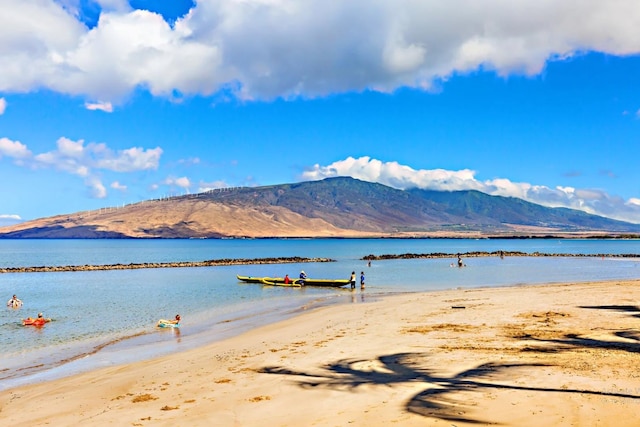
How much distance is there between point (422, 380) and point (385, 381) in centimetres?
87

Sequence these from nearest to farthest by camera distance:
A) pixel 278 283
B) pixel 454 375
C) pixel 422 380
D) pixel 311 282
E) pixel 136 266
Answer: pixel 422 380, pixel 454 375, pixel 311 282, pixel 278 283, pixel 136 266

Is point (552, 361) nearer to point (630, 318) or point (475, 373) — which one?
point (475, 373)

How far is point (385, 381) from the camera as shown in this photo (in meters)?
12.1

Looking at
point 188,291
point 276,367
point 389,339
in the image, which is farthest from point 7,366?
point 188,291

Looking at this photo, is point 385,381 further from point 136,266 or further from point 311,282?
point 136,266

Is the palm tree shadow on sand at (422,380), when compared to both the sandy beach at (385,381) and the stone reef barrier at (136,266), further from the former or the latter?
the stone reef barrier at (136,266)

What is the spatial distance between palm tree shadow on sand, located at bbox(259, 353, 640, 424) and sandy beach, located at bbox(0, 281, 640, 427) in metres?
0.03

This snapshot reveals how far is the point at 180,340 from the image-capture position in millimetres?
23734

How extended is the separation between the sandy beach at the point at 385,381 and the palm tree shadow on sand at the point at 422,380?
0.03 m

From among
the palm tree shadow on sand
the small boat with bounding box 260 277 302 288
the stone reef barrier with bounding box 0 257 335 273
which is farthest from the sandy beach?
the stone reef barrier with bounding box 0 257 335 273

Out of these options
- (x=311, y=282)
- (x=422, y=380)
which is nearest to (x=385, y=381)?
(x=422, y=380)

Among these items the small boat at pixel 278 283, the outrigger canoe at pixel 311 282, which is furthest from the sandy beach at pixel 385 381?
the small boat at pixel 278 283

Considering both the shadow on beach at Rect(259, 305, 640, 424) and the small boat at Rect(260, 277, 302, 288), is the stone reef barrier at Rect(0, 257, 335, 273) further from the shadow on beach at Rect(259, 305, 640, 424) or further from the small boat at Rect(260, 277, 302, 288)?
the shadow on beach at Rect(259, 305, 640, 424)

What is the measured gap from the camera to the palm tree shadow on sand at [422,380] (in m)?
9.65
